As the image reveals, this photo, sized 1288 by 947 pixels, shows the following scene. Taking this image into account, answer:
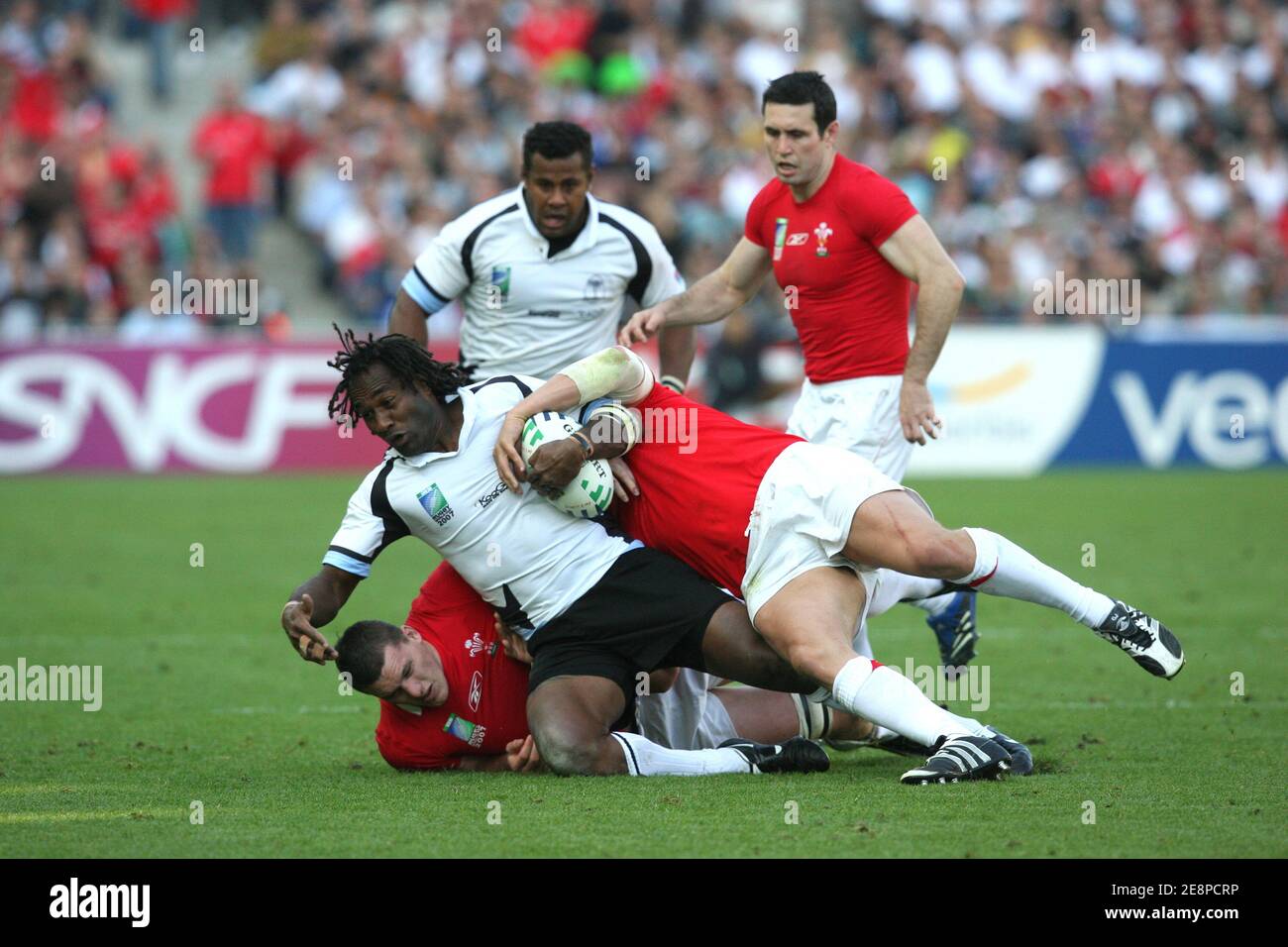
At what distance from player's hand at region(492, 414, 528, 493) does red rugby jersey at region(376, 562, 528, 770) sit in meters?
0.63

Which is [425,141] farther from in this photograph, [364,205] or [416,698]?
[416,698]

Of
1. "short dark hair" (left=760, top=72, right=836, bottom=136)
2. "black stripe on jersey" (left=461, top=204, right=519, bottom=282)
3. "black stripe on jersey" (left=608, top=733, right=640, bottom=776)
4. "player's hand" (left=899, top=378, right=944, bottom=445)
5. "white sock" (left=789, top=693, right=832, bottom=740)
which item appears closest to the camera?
"black stripe on jersey" (left=608, top=733, right=640, bottom=776)

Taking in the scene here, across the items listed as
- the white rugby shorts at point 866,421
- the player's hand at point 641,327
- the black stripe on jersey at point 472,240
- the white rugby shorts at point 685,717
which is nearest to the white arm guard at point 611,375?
the player's hand at point 641,327

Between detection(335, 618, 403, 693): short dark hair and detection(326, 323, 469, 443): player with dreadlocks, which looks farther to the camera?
detection(326, 323, 469, 443): player with dreadlocks

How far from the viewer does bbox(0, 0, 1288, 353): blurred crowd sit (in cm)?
2066

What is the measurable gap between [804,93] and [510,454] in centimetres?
221

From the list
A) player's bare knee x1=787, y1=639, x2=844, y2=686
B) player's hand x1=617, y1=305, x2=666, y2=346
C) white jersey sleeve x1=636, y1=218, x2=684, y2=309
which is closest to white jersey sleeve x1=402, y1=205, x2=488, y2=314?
white jersey sleeve x1=636, y1=218, x2=684, y2=309

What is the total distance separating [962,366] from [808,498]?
1282 cm

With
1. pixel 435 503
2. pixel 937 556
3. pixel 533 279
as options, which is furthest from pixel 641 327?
pixel 937 556

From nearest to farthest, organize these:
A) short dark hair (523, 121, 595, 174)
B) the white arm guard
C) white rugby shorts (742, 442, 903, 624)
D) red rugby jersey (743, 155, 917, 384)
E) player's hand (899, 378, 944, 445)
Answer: white rugby shorts (742, 442, 903, 624)
the white arm guard
player's hand (899, 378, 944, 445)
red rugby jersey (743, 155, 917, 384)
short dark hair (523, 121, 595, 174)

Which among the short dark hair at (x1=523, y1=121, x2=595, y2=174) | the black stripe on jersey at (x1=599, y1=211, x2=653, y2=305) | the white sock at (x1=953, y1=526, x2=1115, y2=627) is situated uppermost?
the short dark hair at (x1=523, y1=121, x2=595, y2=174)

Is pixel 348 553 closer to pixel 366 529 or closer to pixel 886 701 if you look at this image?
pixel 366 529

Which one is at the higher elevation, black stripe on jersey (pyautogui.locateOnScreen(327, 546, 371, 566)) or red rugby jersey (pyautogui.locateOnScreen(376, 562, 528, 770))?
black stripe on jersey (pyautogui.locateOnScreen(327, 546, 371, 566))

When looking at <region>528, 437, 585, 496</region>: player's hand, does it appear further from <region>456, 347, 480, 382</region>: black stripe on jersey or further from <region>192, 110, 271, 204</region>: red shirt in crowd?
<region>192, 110, 271, 204</region>: red shirt in crowd
